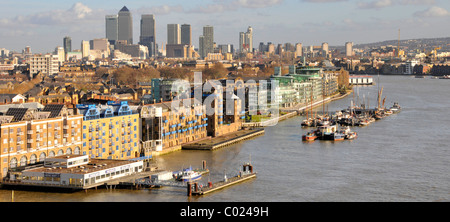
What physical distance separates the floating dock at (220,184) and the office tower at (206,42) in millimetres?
105045

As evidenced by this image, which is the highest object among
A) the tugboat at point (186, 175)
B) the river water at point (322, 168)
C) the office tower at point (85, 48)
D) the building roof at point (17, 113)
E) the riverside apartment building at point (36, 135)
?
the office tower at point (85, 48)

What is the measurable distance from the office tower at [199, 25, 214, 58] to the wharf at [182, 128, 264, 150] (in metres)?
97.6

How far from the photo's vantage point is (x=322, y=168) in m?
15.6

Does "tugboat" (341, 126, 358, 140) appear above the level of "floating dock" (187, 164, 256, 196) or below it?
above

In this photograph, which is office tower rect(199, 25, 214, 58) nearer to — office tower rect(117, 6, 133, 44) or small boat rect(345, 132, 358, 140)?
office tower rect(117, 6, 133, 44)

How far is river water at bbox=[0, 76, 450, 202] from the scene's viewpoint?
12641 millimetres

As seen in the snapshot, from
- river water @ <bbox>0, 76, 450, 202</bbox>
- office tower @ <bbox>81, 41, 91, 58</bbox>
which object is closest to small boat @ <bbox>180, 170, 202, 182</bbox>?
river water @ <bbox>0, 76, 450, 202</bbox>

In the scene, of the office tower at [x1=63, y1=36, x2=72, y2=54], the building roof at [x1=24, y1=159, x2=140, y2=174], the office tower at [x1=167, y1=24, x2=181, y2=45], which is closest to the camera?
the building roof at [x1=24, y1=159, x2=140, y2=174]

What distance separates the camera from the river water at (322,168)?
12641 millimetres

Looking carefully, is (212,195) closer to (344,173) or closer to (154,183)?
(154,183)

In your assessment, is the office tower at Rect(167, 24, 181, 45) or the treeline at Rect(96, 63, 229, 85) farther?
the office tower at Rect(167, 24, 181, 45)

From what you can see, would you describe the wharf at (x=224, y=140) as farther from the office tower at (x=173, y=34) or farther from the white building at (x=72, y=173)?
the office tower at (x=173, y=34)

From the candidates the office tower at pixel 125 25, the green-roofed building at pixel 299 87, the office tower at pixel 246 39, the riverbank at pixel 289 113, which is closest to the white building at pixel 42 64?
the green-roofed building at pixel 299 87
